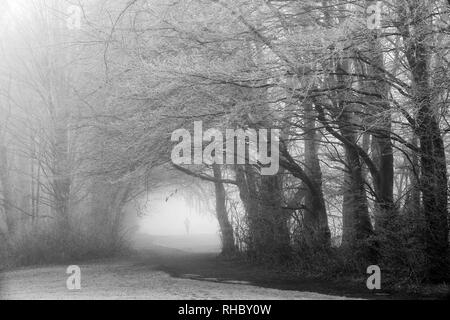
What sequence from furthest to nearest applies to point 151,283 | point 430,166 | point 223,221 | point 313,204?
point 223,221 → point 313,204 → point 151,283 → point 430,166

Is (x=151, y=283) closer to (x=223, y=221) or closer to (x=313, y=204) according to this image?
(x=313, y=204)

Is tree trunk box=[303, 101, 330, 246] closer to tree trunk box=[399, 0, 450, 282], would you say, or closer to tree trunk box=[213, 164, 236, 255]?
tree trunk box=[399, 0, 450, 282]

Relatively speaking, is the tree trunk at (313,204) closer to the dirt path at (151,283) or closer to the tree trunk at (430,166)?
the dirt path at (151,283)

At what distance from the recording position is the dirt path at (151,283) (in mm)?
10711

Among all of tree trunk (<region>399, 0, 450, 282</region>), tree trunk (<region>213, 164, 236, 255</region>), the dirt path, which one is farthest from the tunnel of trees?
the dirt path

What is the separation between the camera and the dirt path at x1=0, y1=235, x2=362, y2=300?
35.1 ft

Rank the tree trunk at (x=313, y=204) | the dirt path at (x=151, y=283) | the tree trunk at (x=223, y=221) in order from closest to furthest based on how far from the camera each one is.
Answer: the dirt path at (x=151, y=283) < the tree trunk at (x=313, y=204) < the tree trunk at (x=223, y=221)

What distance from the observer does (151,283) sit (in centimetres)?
1317

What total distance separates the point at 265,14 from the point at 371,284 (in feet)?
18.4

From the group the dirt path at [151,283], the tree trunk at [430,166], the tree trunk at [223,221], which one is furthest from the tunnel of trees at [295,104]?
the dirt path at [151,283]

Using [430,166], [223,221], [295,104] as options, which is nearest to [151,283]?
[295,104]

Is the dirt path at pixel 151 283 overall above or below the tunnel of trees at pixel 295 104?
below

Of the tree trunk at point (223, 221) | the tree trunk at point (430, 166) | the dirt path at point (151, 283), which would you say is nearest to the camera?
the tree trunk at point (430, 166)
